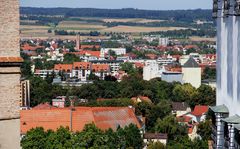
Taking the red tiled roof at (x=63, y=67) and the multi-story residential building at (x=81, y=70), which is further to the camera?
the red tiled roof at (x=63, y=67)

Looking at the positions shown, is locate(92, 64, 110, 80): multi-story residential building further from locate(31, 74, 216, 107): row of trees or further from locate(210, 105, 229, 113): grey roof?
locate(210, 105, 229, 113): grey roof

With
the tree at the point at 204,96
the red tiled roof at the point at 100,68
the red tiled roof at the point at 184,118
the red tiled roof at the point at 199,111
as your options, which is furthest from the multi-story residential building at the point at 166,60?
the red tiled roof at the point at 184,118

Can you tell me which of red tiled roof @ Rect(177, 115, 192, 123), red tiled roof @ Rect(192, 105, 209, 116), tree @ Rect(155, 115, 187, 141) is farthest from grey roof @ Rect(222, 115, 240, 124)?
red tiled roof @ Rect(192, 105, 209, 116)

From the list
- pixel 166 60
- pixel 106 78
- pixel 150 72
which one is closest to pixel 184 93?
pixel 106 78

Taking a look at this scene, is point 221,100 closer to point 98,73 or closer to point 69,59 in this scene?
point 98,73

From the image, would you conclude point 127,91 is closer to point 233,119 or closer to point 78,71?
point 78,71

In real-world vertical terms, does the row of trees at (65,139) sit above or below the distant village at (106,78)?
above

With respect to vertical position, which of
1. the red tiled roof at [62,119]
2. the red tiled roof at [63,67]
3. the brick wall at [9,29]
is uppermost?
the brick wall at [9,29]

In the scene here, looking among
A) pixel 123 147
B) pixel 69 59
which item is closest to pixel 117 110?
pixel 123 147

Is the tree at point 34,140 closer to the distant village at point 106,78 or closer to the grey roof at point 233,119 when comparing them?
the distant village at point 106,78
